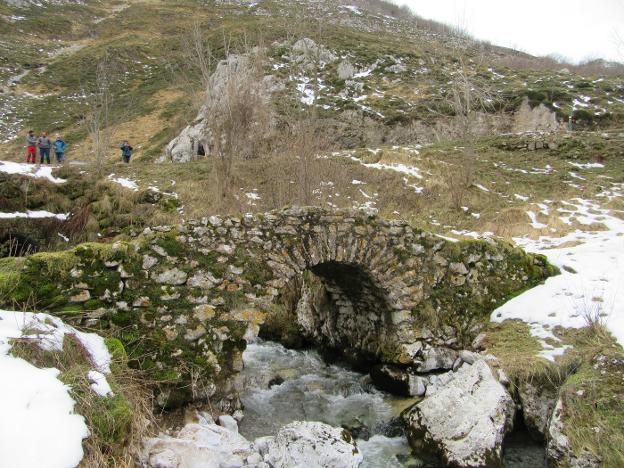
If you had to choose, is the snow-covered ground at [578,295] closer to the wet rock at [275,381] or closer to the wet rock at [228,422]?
the wet rock at [275,381]

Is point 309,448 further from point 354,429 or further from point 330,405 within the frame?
point 330,405

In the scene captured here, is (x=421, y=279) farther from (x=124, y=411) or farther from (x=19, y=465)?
(x=19, y=465)

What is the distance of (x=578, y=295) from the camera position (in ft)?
26.6

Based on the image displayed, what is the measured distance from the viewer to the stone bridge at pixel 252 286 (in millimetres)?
5680

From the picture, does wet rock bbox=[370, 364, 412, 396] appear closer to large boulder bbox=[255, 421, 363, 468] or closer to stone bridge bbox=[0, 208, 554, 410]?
stone bridge bbox=[0, 208, 554, 410]

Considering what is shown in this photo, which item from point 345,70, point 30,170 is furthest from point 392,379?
point 345,70

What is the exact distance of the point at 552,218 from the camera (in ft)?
48.9

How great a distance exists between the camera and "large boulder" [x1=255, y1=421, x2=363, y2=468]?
496 centimetres

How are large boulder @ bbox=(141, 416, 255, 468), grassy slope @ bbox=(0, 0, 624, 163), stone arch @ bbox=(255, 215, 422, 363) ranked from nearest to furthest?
large boulder @ bbox=(141, 416, 255, 468)
stone arch @ bbox=(255, 215, 422, 363)
grassy slope @ bbox=(0, 0, 624, 163)

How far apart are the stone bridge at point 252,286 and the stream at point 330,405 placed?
617 mm

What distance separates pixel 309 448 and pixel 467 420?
7.40 feet

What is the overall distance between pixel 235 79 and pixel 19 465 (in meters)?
13.3

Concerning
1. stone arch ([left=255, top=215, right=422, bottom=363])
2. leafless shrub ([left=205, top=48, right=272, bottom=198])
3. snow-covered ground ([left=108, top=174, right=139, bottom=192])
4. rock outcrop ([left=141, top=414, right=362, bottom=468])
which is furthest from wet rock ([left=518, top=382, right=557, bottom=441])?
snow-covered ground ([left=108, top=174, right=139, bottom=192])

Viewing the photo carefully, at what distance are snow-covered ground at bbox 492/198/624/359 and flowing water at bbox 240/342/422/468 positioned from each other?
8.84 ft
